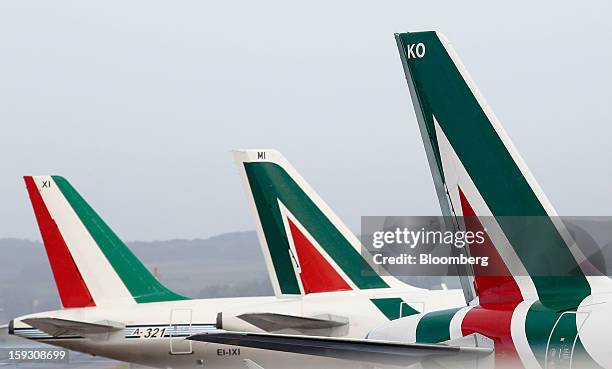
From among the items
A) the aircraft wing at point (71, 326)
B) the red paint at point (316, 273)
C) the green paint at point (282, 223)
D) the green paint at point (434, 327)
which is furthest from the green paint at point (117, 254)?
the green paint at point (434, 327)

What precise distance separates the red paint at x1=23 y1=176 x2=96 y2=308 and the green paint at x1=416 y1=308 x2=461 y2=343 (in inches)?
622

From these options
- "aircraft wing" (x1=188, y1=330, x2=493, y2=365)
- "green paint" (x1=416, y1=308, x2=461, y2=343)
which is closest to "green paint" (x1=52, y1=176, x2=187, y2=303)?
"green paint" (x1=416, y1=308, x2=461, y2=343)

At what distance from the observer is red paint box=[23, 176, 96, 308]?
24266 mm

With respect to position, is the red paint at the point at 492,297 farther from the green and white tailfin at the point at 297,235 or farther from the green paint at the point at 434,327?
the green and white tailfin at the point at 297,235

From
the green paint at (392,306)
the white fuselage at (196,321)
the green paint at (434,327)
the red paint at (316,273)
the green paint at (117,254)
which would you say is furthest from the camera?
the green paint at (117,254)

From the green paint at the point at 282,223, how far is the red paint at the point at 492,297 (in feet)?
37.4

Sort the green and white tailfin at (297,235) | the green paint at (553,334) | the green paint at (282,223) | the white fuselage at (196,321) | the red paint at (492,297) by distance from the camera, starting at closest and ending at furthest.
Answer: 1. the green paint at (553,334)
2. the red paint at (492,297)
3. the white fuselage at (196,321)
4. the green and white tailfin at (297,235)
5. the green paint at (282,223)

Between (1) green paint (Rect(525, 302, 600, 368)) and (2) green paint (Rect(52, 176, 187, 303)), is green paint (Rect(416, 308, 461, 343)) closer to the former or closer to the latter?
(1) green paint (Rect(525, 302, 600, 368))

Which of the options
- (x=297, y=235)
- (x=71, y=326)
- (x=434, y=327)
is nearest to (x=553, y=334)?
(x=434, y=327)

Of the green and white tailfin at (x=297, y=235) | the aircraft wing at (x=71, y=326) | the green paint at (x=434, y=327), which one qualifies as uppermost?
the green and white tailfin at (x=297, y=235)

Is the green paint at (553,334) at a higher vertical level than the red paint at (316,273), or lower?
lower

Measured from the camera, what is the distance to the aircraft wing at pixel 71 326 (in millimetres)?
22406

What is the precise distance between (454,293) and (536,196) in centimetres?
1093

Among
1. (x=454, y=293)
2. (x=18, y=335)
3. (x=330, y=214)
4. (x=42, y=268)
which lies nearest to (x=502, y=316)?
(x=454, y=293)
